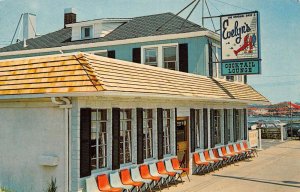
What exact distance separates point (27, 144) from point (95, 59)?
10.1 feet

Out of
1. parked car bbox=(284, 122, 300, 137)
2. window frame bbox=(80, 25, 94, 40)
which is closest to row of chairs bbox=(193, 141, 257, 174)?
window frame bbox=(80, 25, 94, 40)

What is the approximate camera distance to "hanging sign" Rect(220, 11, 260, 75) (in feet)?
60.3

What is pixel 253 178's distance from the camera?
1515 centimetres

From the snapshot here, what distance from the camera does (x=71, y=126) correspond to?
10.1m

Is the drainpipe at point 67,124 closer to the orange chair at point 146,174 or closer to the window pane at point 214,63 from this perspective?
the orange chair at point 146,174

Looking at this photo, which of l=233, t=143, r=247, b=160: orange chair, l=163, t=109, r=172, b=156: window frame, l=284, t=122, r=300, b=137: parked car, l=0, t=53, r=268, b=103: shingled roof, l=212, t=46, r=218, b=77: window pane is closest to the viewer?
l=0, t=53, r=268, b=103: shingled roof

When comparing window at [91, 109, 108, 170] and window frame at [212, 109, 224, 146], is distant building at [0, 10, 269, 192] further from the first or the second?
window frame at [212, 109, 224, 146]

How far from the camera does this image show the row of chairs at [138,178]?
10.5 metres

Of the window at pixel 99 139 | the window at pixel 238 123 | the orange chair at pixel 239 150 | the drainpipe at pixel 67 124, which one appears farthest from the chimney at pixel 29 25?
the drainpipe at pixel 67 124

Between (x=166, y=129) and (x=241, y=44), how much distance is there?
6806 mm

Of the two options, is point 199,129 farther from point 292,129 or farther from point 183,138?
point 292,129

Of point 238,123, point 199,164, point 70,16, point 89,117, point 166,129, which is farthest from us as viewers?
point 70,16

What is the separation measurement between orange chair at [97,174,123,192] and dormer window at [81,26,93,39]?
14.4 m

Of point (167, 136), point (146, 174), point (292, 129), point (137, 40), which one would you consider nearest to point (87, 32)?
point (137, 40)
